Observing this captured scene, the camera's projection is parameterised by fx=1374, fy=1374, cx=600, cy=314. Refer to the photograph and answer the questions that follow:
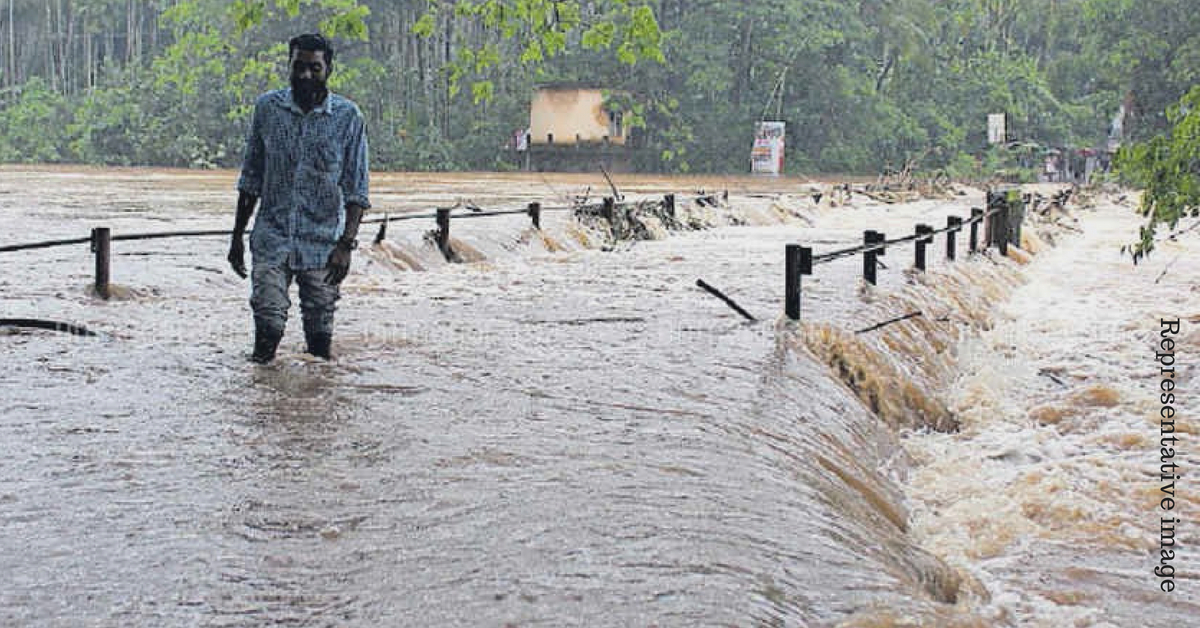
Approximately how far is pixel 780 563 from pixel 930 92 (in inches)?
2162

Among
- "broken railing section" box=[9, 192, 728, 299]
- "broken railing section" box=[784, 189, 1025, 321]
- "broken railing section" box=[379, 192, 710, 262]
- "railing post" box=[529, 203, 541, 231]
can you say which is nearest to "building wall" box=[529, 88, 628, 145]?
"broken railing section" box=[9, 192, 728, 299]

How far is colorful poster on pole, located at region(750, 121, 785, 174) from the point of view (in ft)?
165

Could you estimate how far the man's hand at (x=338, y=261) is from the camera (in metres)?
6.88

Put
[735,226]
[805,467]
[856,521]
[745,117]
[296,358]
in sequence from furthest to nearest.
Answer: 1. [745,117]
2. [735,226]
3. [296,358]
4. [805,467]
5. [856,521]

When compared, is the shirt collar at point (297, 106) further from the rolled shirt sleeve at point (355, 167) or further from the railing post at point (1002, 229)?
the railing post at point (1002, 229)

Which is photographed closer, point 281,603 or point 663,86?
point 281,603

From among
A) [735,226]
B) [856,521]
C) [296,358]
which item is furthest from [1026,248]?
[856,521]

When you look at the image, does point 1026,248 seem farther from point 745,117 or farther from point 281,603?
point 745,117

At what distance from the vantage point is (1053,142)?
56.3 meters

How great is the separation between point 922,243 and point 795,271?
5.12m

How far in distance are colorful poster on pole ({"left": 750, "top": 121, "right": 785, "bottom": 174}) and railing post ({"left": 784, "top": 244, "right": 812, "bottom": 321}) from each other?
4144cm

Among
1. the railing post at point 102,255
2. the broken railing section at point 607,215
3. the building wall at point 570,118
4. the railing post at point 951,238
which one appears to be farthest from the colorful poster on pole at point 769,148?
the railing post at point 102,255

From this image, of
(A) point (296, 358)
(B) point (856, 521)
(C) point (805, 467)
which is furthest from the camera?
(A) point (296, 358)

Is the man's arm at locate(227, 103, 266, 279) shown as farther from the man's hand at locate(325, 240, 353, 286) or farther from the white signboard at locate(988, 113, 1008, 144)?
the white signboard at locate(988, 113, 1008, 144)
